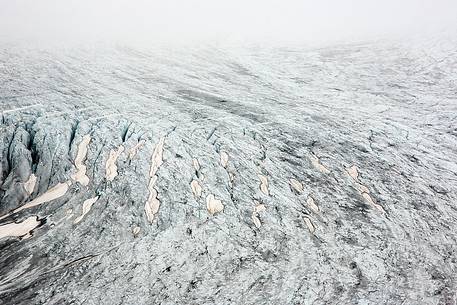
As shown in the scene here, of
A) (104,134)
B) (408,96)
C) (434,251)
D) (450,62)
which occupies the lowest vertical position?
(434,251)

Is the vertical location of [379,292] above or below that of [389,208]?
below

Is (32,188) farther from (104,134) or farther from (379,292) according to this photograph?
(379,292)

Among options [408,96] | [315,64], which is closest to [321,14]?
[315,64]

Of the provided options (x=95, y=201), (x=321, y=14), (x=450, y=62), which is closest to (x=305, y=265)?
(x=95, y=201)

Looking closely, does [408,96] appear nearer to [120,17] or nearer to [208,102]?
[208,102]

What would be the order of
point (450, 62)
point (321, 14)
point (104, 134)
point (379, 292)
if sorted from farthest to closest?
point (321, 14) < point (450, 62) < point (104, 134) < point (379, 292)

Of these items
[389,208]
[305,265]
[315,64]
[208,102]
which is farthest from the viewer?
[315,64]

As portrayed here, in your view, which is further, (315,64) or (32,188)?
(315,64)
